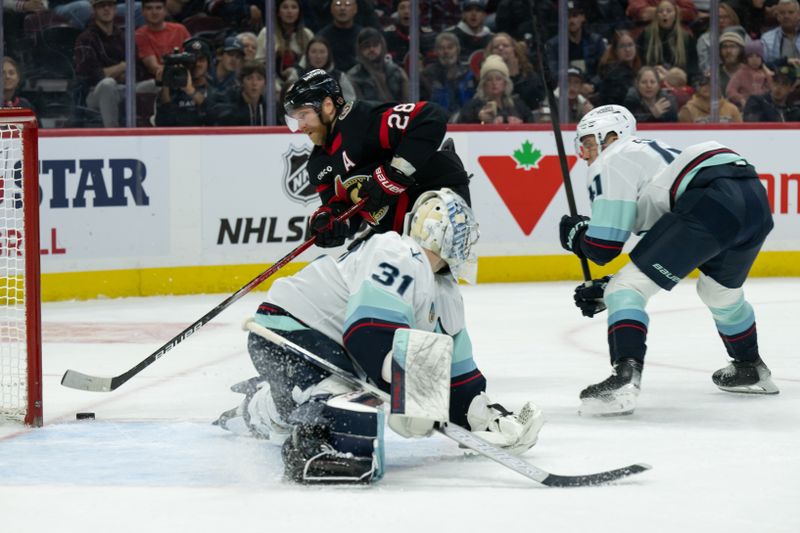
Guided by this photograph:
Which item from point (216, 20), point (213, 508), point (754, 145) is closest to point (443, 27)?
point (216, 20)

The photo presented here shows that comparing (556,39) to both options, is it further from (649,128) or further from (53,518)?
(53,518)

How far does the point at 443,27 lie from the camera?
24.2 feet

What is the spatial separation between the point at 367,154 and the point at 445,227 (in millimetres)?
1300

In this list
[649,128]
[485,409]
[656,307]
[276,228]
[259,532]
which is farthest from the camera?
[649,128]

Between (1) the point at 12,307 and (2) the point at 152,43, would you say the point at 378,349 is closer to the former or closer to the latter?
(1) the point at 12,307

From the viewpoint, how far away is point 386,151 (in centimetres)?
416

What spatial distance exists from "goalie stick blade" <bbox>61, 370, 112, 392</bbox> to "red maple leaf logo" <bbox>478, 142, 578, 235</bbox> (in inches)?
150

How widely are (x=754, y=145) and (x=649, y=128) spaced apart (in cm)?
62

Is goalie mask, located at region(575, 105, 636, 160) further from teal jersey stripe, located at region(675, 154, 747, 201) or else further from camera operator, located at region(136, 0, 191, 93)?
camera operator, located at region(136, 0, 191, 93)

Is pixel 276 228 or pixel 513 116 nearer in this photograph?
pixel 276 228

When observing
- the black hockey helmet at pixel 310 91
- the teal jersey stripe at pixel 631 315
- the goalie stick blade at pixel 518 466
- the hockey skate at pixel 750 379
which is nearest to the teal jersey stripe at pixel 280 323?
the goalie stick blade at pixel 518 466

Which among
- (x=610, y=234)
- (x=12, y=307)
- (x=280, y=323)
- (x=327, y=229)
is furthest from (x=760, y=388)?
(x=12, y=307)

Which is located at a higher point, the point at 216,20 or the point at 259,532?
the point at 216,20

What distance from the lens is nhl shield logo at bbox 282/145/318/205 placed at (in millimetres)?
6969
